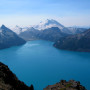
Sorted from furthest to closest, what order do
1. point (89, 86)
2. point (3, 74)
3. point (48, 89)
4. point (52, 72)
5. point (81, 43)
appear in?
point (81, 43) → point (52, 72) → point (89, 86) → point (48, 89) → point (3, 74)

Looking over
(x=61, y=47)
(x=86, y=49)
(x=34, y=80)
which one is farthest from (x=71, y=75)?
(x=61, y=47)

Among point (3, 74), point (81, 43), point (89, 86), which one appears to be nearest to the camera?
point (3, 74)

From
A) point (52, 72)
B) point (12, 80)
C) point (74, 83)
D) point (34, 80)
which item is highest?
point (52, 72)

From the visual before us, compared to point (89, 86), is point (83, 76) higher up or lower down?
higher up

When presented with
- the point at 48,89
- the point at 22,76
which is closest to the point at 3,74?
the point at 48,89

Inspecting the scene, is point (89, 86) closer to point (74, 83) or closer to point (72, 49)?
point (74, 83)

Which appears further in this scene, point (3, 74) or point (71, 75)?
point (71, 75)

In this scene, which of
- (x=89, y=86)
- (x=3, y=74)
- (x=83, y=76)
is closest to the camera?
(x=3, y=74)

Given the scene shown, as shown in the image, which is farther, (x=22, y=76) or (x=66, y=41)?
(x=66, y=41)

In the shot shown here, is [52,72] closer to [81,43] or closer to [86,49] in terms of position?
[86,49]
